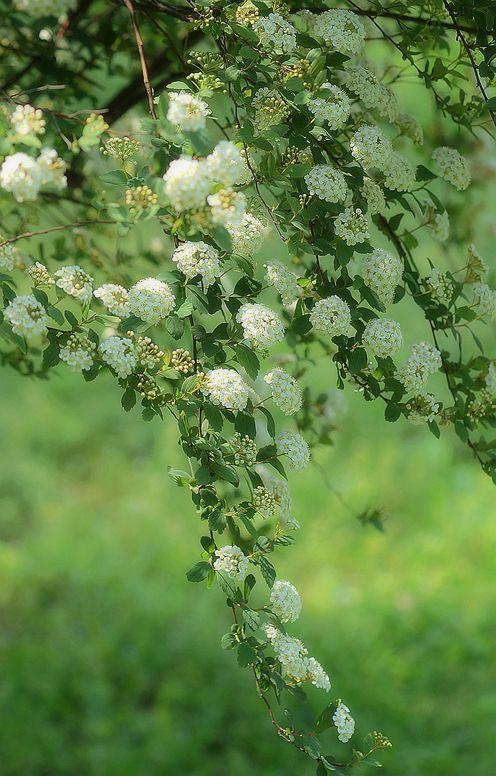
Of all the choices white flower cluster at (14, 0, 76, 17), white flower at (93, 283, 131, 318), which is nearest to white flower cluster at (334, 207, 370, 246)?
white flower at (93, 283, 131, 318)

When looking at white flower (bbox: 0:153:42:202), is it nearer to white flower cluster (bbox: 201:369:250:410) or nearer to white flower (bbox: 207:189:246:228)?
white flower (bbox: 207:189:246:228)

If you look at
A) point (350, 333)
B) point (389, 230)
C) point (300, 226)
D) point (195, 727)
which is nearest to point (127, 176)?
point (300, 226)

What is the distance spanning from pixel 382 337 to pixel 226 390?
0.26 m

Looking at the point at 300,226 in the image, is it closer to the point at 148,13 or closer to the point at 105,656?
the point at 148,13

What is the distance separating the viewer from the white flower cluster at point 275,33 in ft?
4.47

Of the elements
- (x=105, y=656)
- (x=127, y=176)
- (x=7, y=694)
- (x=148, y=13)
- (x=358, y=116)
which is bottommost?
(x=7, y=694)

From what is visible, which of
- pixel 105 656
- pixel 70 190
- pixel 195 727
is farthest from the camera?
pixel 105 656

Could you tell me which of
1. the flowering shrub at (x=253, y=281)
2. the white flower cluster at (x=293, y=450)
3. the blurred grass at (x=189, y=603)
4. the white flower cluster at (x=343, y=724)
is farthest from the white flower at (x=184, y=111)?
the blurred grass at (x=189, y=603)

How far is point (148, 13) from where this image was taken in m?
1.88

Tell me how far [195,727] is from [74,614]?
2.84ft

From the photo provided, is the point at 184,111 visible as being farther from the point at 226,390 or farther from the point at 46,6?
the point at 46,6

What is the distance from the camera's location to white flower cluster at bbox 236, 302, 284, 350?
1325 mm

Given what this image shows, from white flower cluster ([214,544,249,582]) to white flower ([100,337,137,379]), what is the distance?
0.90 ft

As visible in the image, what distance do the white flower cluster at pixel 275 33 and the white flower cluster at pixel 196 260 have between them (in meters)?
0.31
